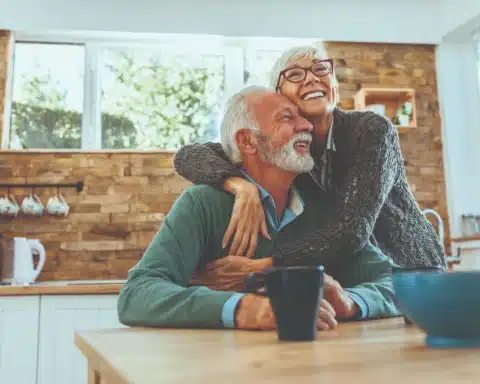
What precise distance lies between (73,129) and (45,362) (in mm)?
1471

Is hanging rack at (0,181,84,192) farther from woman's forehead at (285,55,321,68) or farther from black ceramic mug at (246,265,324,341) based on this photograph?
black ceramic mug at (246,265,324,341)

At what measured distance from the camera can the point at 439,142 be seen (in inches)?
146

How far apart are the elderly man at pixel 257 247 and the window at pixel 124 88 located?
217 centimetres

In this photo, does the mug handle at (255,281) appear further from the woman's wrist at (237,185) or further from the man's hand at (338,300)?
the woman's wrist at (237,185)

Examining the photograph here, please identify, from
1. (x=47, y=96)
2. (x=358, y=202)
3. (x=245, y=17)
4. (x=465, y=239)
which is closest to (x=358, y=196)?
(x=358, y=202)

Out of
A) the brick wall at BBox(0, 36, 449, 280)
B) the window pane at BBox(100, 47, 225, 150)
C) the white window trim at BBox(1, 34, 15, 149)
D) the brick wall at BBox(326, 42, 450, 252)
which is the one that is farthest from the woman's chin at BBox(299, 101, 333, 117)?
the white window trim at BBox(1, 34, 15, 149)

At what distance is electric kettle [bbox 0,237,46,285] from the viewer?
9.64 ft

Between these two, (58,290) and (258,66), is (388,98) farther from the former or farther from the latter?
(58,290)

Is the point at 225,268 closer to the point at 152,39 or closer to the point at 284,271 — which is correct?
the point at 284,271

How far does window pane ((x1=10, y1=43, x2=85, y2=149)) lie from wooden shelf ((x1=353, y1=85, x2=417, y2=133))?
1.74 meters

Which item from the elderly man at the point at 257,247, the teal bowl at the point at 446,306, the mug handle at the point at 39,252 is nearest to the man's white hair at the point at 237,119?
the elderly man at the point at 257,247

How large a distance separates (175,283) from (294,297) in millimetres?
427

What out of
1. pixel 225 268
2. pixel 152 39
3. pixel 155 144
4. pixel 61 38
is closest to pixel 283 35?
pixel 152 39

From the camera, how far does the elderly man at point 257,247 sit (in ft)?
3.06
